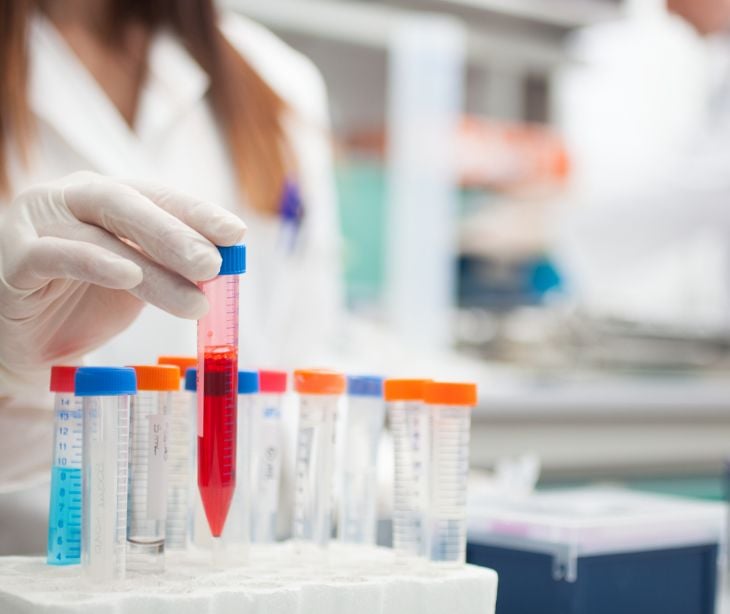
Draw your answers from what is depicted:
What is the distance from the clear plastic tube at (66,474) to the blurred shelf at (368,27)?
239 centimetres

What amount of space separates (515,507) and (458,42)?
2810 mm

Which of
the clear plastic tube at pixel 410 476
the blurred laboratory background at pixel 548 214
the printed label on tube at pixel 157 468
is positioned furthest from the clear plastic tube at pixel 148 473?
the blurred laboratory background at pixel 548 214

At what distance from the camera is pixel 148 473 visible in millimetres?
854

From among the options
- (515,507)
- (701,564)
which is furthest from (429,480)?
(701,564)

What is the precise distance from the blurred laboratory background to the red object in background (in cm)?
142

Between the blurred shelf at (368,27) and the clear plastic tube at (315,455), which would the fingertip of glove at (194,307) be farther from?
the blurred shelf at (368,27)

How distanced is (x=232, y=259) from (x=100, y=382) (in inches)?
5.6

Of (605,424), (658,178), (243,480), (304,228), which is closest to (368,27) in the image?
(658,178)

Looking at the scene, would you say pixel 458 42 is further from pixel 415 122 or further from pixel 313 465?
pixel 313 465

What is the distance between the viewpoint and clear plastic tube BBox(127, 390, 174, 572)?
2.70ft

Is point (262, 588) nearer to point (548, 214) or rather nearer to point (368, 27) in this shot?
point (548, 214)

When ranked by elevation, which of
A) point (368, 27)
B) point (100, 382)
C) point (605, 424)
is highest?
point (368, 27)

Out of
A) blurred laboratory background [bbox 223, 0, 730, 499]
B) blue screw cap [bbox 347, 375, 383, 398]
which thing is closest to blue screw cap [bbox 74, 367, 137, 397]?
blue screw cap [bbox 347, 375, 383, 398]

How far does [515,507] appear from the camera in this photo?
111 cm
